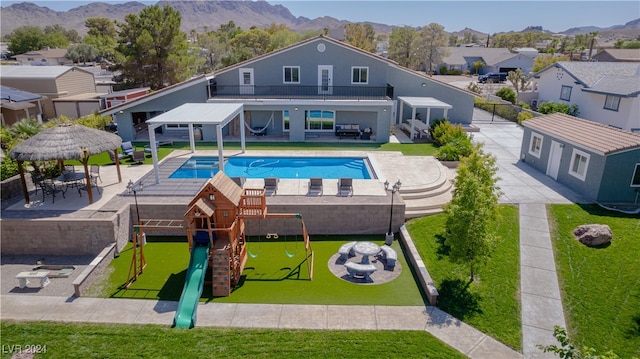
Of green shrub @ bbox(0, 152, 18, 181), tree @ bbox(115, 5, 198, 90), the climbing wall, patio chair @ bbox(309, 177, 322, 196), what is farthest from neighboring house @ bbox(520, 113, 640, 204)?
tree @ bbox(115, 5, 198, 90)

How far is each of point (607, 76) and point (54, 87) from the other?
49407 millimetres

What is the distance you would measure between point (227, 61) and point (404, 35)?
33.0m

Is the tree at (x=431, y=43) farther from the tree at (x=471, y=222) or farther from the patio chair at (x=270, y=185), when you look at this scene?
the tree at (x=471, y=222)

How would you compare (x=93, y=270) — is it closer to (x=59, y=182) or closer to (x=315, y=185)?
(x=59, y=182)

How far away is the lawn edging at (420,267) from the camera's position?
1192 cm

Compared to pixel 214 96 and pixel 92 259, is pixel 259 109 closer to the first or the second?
pixel 214 96

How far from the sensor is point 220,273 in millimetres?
12266

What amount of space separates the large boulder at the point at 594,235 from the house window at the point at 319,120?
19.0 metres

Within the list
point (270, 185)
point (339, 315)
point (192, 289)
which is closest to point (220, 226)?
point (192, 289)

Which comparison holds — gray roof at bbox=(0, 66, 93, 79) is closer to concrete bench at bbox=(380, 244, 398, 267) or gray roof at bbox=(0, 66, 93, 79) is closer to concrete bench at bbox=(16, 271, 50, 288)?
concrete bench at bbox=(16, 271, 50, 288)

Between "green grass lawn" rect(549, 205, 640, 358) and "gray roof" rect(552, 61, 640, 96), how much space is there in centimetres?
1768

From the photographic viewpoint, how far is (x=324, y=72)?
3095 cm

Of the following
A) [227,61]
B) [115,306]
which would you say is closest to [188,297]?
[115,306]

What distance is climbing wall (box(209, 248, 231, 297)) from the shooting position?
483 inches
